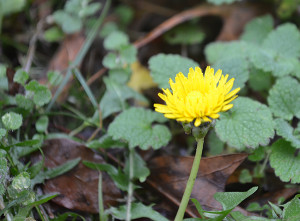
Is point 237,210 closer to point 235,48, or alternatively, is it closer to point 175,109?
point 175,109

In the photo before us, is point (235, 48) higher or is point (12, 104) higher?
point (235, 48)

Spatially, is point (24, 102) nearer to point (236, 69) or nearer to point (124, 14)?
point (236, 69)

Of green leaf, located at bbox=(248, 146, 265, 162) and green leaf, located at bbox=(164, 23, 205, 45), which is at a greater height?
green leaf, located at bbox=(164, 23, 205, 45)

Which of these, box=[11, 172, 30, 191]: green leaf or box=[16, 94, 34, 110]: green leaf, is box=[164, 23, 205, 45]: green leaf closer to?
box=[16, 94, 34, 110]: green leaf

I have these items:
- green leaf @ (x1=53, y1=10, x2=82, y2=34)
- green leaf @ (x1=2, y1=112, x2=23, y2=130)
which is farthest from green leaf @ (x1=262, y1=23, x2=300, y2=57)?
green leaf @ (x1=2, y1=112, x2=23, y2=130)

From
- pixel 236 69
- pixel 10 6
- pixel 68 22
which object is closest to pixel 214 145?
pixel 236 69

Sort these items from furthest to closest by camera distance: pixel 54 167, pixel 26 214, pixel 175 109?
pixel 54 167, pixel 26 214, pixel 175 109

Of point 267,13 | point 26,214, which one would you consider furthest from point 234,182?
point 267,13
